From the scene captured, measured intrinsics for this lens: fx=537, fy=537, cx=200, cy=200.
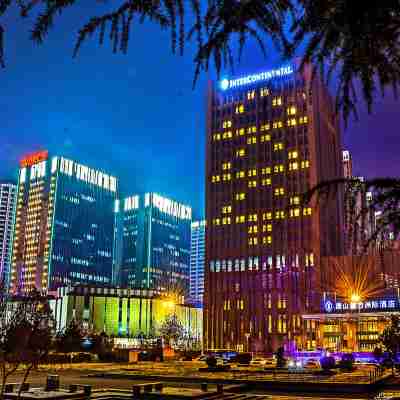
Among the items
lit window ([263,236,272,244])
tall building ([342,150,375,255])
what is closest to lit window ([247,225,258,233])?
lit window ([263,236,272,244])

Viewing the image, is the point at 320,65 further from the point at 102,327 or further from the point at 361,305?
the point at 102,327

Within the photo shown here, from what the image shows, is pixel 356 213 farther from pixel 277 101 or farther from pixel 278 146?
pixel 277 101

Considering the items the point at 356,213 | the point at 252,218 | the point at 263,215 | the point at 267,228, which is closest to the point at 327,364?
the point at 356,213

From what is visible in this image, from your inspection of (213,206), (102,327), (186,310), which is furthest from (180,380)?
(186,310)

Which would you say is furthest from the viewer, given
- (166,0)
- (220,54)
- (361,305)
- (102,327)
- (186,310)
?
(186,310)

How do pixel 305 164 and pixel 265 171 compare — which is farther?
pixel 265 171

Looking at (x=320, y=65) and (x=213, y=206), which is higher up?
(x=213, y=206)

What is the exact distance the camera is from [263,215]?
134 m

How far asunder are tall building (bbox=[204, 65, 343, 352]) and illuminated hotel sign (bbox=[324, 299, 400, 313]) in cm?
534

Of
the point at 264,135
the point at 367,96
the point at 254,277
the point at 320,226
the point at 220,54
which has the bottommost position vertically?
the point at 367,96

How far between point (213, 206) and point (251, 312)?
99.1 feet

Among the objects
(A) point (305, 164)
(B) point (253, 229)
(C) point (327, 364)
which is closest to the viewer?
(C) point (327, 364)

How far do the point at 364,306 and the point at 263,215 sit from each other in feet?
113

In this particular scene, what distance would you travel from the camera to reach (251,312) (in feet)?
413
